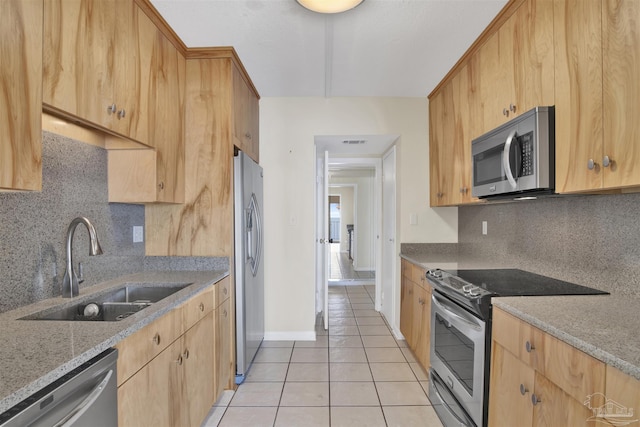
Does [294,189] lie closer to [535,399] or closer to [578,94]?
[578,94]

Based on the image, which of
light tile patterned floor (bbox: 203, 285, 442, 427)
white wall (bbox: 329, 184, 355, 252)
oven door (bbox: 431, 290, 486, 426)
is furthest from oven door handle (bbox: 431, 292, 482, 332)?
white wall (bbox: 329, 184, 355, 252)

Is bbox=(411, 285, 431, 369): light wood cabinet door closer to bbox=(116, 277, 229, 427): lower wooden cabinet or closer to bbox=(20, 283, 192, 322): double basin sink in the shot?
bbox=(116, 277, 229, 427): lower wooden cabinet

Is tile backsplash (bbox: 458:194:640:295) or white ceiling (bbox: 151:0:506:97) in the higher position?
white ceiling (bbox: 151:0:506:97)

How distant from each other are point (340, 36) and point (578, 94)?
54.2 inches

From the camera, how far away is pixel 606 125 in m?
1.14

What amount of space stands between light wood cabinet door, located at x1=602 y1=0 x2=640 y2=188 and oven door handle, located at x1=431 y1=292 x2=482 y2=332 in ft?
2.67

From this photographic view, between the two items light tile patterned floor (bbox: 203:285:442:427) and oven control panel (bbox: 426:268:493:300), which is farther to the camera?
light tile patterned floor (bbox: 203:285:442:427)

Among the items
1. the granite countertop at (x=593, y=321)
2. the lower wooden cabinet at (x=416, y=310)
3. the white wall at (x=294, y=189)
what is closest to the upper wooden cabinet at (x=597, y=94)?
the granite countertop at (x=593, y=321)

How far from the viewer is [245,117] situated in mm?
2574

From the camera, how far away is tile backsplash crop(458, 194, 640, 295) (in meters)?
1.37

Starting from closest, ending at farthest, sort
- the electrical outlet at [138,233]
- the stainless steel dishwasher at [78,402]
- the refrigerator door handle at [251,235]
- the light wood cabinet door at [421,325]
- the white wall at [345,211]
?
the stainless steel dishwasher at [78,402], the electrical outlet at [138,233], the light wood cabinet door at [421,325], the refrigerator door handle at [251,235], the white wall at [345,211]

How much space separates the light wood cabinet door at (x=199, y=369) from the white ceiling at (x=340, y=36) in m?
1.70

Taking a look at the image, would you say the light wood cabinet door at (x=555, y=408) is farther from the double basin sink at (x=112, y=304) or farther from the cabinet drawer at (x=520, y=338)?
the double basin sink at (x=112, y=304)

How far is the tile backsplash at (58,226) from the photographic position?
128cm
